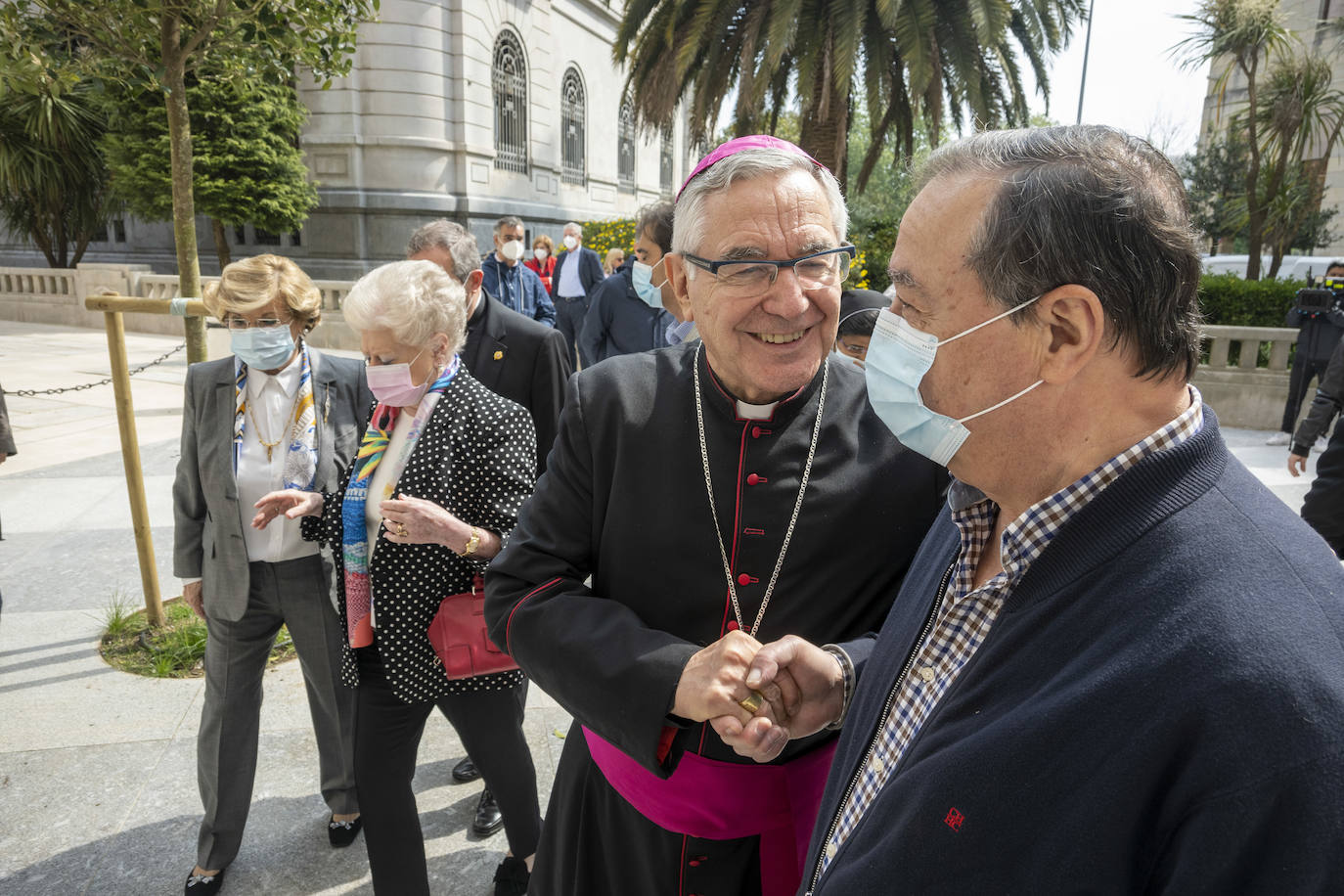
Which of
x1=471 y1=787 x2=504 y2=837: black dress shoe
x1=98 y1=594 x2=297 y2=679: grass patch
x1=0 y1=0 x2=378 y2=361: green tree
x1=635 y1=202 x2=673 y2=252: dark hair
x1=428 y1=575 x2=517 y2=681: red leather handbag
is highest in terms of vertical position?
x1=0 y1=0 x2=378 y2=361: green tree

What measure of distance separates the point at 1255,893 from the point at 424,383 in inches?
91.4

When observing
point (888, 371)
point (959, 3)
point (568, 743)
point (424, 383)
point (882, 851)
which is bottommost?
point (568, 743)

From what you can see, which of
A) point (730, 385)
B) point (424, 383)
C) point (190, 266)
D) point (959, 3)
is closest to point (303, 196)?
point (959, 3)

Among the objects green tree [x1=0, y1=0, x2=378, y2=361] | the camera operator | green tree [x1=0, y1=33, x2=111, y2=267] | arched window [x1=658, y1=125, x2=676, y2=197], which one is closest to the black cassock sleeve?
green tree [x1=0, y1=0, x2=378, y2=361]

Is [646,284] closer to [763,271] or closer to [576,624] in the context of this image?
[763,271]

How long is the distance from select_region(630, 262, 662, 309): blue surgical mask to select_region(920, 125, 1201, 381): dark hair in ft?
13.4

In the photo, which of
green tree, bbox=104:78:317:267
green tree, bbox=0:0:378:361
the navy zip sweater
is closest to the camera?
the navy zip sweater

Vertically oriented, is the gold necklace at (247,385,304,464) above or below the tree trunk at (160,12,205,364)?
below

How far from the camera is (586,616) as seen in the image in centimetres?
158

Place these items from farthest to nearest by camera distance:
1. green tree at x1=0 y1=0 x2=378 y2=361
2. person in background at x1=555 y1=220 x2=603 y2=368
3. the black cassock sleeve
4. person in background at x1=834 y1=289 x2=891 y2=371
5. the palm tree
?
the palm tree → person in background at x1=555 y1=220 x2=603 y2=368 → green tree at x1=0 y1=0 x2=378 y2=361 → person in background at x1=834 y1=289 x2=891 y2=371 → the black cassock sleeve

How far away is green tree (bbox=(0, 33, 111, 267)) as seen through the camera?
1852cm

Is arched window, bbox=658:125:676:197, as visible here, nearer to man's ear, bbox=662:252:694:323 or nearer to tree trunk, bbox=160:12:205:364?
tree trunk, bbox=160:12:205:364

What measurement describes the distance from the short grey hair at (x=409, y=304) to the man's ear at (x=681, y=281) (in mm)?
1022

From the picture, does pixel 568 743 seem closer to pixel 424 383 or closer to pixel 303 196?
pixel 424 383
